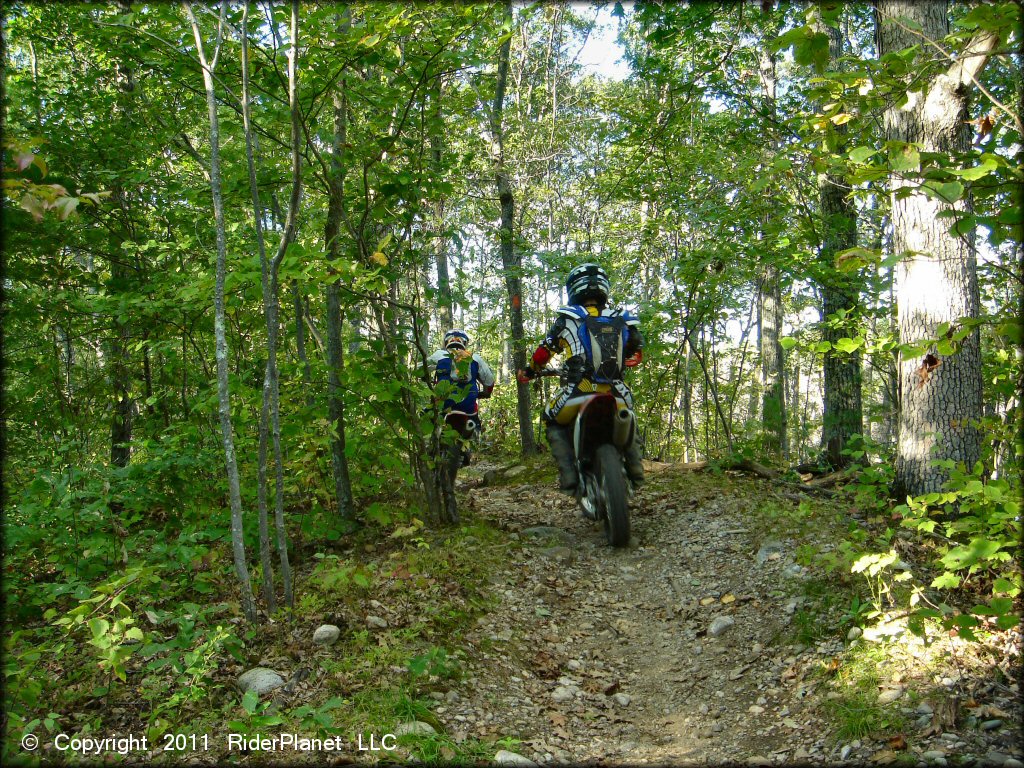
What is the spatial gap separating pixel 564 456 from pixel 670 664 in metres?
2.59

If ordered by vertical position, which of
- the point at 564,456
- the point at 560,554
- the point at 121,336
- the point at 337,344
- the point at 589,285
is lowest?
the point at 560,554

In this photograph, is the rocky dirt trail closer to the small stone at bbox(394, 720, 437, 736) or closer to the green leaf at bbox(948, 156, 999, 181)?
the small stone at bbox(394, 720, 437, 736)

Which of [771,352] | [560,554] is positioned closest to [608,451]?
[560,554]

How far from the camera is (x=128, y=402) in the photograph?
7715 mm

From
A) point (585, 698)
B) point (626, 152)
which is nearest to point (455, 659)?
point (585, 698)

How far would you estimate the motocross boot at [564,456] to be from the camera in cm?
649

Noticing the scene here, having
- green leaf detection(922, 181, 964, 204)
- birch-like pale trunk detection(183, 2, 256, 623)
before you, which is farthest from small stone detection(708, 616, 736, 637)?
green leaf detection(922, 181, 964, 204)

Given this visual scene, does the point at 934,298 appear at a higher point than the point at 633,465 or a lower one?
higher

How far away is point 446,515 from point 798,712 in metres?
3.82

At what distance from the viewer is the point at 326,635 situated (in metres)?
3.91

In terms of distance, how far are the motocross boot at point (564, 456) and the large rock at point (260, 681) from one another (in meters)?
3.61

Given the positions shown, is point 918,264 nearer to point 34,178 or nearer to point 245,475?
point 34,178

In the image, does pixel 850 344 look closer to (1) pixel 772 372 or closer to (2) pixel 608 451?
(2) pixel 608 451

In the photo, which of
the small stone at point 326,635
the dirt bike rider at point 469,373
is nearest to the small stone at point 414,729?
the small stone at point 326,635
